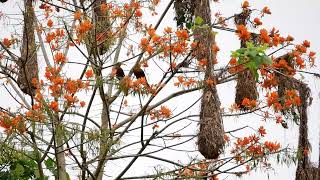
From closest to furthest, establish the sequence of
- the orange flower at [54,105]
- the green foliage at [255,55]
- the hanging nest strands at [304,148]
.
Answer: the green foliage at [255,55] < the orange flower at [54,105] < the hanging nest strands at [304,148]

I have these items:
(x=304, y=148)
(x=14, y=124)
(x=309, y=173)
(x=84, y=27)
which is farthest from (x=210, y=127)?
(x=309, y=173)

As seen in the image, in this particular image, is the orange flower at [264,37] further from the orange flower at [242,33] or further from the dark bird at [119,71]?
the dark bird at [119,71]

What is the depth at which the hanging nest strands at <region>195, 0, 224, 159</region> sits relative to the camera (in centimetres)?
434

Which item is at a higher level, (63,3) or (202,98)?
(63,3)

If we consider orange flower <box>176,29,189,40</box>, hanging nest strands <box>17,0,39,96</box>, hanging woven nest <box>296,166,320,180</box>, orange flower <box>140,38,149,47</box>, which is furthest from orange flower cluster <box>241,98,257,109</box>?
hanging nest strands <box>17,0,39,96</box>

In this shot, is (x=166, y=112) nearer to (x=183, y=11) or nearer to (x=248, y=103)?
(x=248, y=103)

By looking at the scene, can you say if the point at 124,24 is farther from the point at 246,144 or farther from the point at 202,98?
the point at 246,144

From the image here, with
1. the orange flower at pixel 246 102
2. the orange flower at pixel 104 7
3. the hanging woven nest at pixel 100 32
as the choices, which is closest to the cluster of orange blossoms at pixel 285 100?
the orange flower at pixel 246 102

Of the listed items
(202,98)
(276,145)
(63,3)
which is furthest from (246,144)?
(63,3)

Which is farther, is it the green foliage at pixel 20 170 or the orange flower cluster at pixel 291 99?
the green foliage at pixel 20 170

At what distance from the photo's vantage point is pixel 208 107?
4.45m

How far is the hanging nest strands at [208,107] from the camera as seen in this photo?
434cm

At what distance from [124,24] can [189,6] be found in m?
0.71

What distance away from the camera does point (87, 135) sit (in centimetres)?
432
